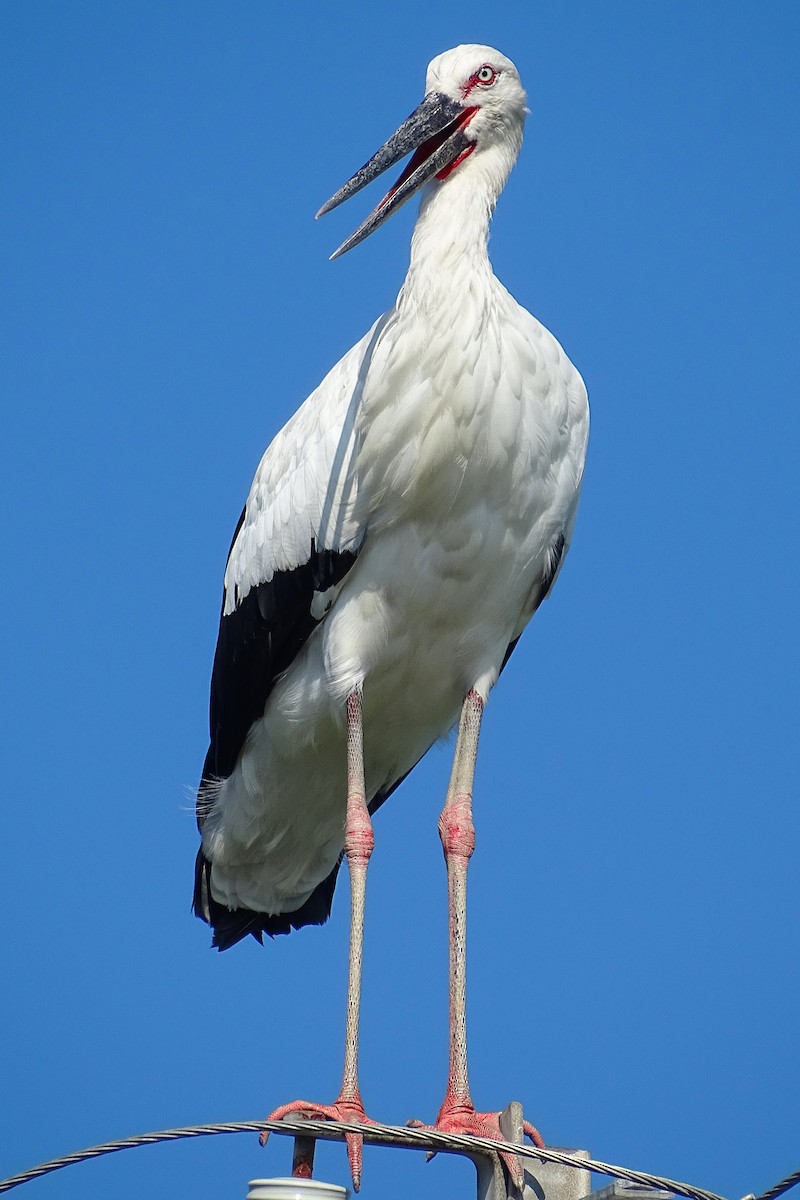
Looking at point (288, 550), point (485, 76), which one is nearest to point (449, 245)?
point (485, 76)

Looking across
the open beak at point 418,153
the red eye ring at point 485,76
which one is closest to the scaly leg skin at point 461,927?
the open beak at point 418,153

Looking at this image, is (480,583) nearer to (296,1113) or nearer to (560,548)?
(560,548)

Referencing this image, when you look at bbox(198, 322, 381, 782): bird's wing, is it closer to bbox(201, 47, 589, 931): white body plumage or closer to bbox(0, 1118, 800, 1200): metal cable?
bbox(201, 47, 589, 931): white body plumage

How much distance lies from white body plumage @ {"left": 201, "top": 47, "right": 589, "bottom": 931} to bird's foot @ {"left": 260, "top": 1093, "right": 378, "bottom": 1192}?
1675 millimetres

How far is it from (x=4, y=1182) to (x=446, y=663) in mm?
3157

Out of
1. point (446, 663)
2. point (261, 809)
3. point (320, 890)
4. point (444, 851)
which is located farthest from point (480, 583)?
point (320, 890)

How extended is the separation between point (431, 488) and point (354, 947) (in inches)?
73.0

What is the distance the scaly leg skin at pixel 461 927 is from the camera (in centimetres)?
635

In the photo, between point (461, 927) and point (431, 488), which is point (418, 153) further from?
point (461, 927)

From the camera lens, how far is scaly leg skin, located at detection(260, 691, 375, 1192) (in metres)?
6.09

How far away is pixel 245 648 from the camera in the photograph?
306 inches

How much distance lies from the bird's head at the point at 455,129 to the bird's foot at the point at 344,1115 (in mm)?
3486

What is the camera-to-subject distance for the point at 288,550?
24.2ft

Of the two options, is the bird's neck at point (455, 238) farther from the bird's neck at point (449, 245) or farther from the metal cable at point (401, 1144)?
the metal cable at point (401, 1144)
